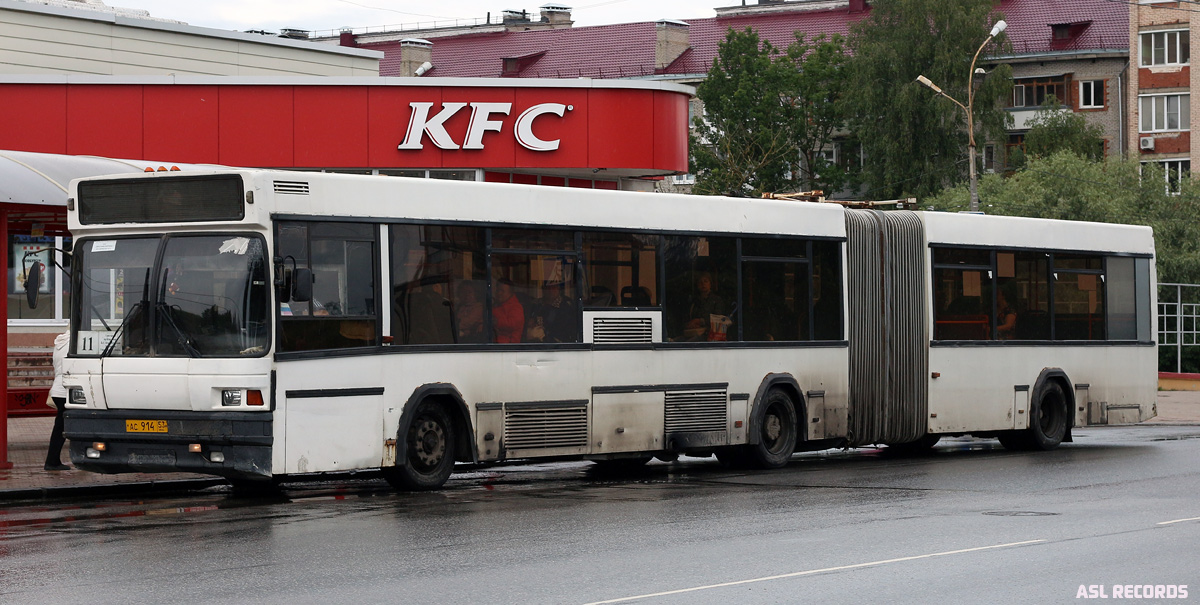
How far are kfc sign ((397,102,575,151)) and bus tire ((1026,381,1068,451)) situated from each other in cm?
1261

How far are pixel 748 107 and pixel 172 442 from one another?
6508cm

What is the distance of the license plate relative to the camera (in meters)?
12.9

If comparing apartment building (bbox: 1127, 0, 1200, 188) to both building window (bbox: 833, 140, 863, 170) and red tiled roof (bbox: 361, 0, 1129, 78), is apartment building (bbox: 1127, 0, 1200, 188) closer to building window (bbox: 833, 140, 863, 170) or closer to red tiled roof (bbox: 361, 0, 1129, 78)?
red tiled roof (bbox: 361, 0, 1129, 78)

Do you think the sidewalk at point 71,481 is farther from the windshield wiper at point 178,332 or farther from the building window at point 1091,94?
the building window at point 1091,94

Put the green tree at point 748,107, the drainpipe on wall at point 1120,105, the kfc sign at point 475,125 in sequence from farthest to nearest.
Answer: the drainpipe on wall at point 1120,105, the green tree at point 748,107, the kfc sign at point 475,125

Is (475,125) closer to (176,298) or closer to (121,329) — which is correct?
(121,329)

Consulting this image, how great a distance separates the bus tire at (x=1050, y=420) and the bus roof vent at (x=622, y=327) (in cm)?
672

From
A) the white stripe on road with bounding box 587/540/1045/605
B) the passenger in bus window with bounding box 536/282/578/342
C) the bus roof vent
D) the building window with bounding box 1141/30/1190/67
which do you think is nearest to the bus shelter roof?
the passenger in bus window with bounding box 536/282/578/342

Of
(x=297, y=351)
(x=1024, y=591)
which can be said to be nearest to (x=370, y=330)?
(x=297, y=351)

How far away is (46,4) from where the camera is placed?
2970 centimetres

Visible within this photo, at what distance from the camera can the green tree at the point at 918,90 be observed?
218 feet

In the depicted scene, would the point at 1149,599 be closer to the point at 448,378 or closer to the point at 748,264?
the point at 448,378

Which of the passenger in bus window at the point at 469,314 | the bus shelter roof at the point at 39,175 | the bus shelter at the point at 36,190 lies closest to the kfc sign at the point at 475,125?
the bus shelter at the point at 36,190

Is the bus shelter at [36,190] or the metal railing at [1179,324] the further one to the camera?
the metal railing at [1179,324]
